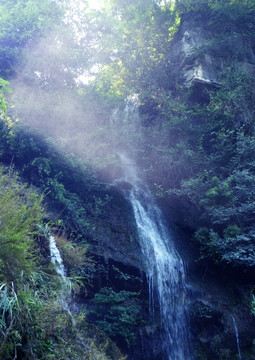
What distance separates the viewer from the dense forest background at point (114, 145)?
212 inches

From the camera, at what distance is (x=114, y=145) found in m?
12.1

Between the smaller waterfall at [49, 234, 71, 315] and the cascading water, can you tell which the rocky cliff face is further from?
the smaller waterfall at [49, 234, 71, 315]

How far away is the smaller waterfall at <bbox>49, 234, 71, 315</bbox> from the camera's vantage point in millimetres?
4879

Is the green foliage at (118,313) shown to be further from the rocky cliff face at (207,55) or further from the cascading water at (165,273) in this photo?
the rocky cliff face at (207,55)

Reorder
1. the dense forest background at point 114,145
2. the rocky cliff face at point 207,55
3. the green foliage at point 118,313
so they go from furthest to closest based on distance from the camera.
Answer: the rocky cliff face at point 207,55
the green foliage at point 118,313
the dense forest background at point 114,145

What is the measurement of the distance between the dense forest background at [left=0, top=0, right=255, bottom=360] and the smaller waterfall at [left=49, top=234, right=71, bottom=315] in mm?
188

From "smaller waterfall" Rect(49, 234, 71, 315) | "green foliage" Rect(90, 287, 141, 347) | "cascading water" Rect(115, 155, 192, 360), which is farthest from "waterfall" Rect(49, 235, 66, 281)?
"cascading water" Rect(115, 155, 192, 360)

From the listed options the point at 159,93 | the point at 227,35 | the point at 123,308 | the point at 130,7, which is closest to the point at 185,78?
the point at 159,93

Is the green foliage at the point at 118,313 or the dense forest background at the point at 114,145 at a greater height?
the dense forest background at the point at 114,145

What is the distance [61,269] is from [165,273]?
143 inches

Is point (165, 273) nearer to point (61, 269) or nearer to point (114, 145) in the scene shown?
point (61, 269)

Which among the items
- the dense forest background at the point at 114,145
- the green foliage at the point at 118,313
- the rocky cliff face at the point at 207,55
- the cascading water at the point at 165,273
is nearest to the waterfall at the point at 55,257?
the dense forest background at the point at 114,145

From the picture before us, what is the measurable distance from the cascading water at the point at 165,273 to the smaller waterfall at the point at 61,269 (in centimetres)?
314

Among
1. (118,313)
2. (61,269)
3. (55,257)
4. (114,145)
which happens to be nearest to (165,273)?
(118,313)
